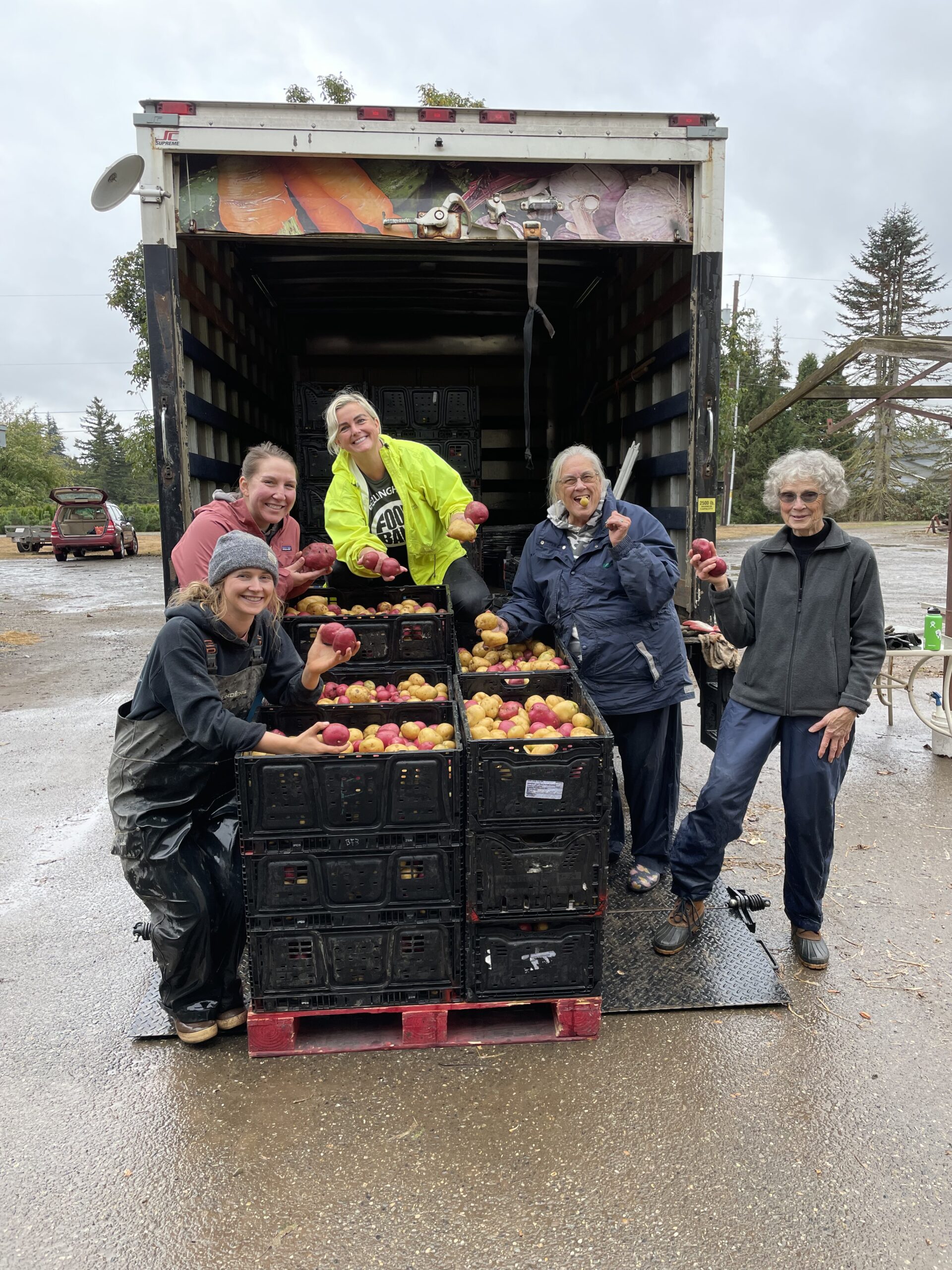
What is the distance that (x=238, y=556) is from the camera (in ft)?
9.89

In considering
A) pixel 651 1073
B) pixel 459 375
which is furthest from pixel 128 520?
pixel 651 1073

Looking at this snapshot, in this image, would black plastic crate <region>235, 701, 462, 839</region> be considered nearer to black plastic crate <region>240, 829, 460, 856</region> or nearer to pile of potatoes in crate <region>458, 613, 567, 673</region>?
black plastic crate <region>240, 829, 460, 856</region>

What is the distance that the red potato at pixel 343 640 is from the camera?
10.3ft

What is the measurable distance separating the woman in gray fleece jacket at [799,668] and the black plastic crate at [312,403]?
4531mm

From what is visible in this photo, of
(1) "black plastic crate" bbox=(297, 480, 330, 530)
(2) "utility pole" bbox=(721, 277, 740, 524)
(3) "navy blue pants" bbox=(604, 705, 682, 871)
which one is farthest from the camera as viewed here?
(2) "utility pole" bbox=(721, 277, 740, 524)

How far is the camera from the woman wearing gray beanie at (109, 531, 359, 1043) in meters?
2.96

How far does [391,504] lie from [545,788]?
2.05 m

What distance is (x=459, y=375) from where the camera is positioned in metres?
9.25

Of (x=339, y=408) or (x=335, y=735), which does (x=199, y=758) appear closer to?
(x=335, y=735)

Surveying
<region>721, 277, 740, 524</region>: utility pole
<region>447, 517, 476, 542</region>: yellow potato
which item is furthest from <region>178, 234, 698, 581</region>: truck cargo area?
<region>721, 277, 740, 524</region>: utility pole

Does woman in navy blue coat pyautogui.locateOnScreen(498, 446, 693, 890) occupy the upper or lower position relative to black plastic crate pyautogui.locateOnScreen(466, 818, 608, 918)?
upper

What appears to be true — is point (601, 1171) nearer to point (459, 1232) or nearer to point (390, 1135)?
point (459, 1232)

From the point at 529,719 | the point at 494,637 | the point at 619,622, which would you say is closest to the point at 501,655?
the point at 494,637

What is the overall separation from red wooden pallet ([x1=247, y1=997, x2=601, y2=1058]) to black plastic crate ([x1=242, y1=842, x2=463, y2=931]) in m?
0.34
